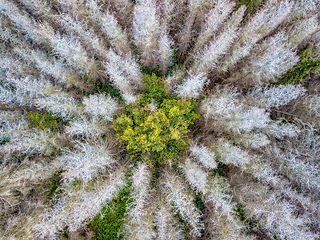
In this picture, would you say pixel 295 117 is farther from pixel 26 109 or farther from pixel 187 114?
pixel 26 109

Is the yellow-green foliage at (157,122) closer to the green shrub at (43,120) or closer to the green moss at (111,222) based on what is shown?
the green shrub at (43,120)

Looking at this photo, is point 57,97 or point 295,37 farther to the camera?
point 295,37

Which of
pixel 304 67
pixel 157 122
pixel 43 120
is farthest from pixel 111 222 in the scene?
pixel 304 67

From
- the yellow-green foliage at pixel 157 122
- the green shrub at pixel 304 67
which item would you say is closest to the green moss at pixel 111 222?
the yellow-green foliage at pixel 157 122

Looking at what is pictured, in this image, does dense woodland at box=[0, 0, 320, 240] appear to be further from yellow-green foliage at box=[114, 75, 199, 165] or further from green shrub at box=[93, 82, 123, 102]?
green shrub at box=[93, 82, 123, 102]

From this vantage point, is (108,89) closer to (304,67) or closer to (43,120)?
(43,120)

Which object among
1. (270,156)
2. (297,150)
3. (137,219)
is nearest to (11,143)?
(137,219)

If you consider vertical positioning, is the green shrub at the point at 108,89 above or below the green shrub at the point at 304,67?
above
